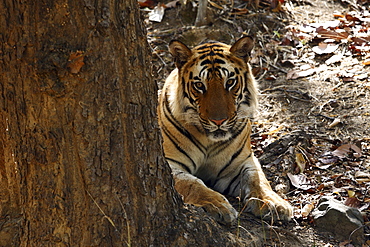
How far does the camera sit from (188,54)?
403 cm

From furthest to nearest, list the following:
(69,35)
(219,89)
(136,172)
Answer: (219,89) → (136,172) → (69,35)

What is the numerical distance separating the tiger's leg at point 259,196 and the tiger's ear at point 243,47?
2.85 feet

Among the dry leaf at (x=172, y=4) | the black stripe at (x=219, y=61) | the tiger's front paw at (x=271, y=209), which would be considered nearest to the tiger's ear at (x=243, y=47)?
the black stripe at (x=219, y=61)

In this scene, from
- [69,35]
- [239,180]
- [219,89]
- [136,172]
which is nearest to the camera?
[69,35]

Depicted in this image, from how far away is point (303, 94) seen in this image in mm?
5512

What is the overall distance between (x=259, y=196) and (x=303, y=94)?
7.04 feet

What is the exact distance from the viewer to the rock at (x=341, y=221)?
335 centimetres

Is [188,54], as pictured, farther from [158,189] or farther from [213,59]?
[158,189]

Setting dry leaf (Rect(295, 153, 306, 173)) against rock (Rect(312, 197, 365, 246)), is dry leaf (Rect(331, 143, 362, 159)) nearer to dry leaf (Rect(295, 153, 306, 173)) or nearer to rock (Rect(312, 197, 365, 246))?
dry leaf (Rect(295, 153, 306, 173))

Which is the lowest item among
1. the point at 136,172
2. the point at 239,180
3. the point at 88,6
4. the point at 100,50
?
the point at 239,180

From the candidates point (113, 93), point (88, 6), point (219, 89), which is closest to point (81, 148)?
point (113, 93)

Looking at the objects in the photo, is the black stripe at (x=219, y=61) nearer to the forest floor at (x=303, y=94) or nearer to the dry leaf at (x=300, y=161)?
the forest floor at (x=303, y=94)

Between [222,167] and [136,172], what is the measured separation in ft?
6.27

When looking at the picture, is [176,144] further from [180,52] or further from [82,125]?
[82,125]
